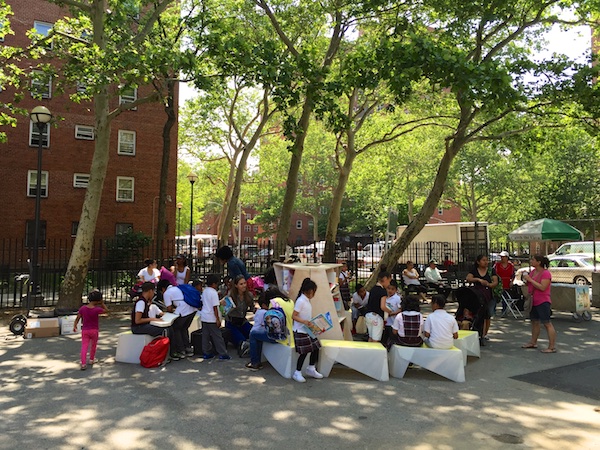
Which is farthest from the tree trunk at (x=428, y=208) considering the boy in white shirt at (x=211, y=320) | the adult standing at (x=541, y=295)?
the boy in white shirt at (x=211, y=320)

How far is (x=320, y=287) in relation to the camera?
8.25 m

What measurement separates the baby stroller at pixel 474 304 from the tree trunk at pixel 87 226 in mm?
9515

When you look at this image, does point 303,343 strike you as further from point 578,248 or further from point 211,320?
point 578,248

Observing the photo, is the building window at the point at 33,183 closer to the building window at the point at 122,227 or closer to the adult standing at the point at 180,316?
the building window at the point at 122,227

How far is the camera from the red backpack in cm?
754

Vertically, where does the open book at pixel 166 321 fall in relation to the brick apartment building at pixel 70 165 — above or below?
below

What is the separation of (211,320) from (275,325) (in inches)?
54.1

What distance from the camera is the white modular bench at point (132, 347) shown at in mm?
7852

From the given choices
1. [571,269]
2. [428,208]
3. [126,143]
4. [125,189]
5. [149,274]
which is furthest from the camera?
[126,143]

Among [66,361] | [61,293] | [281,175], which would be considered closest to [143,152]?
[281,175]

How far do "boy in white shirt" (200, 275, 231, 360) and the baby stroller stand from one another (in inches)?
182

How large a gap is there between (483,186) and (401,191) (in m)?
6.95

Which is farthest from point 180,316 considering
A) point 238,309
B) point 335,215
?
point 335,215

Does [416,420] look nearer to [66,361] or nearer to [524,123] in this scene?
[66,361]
